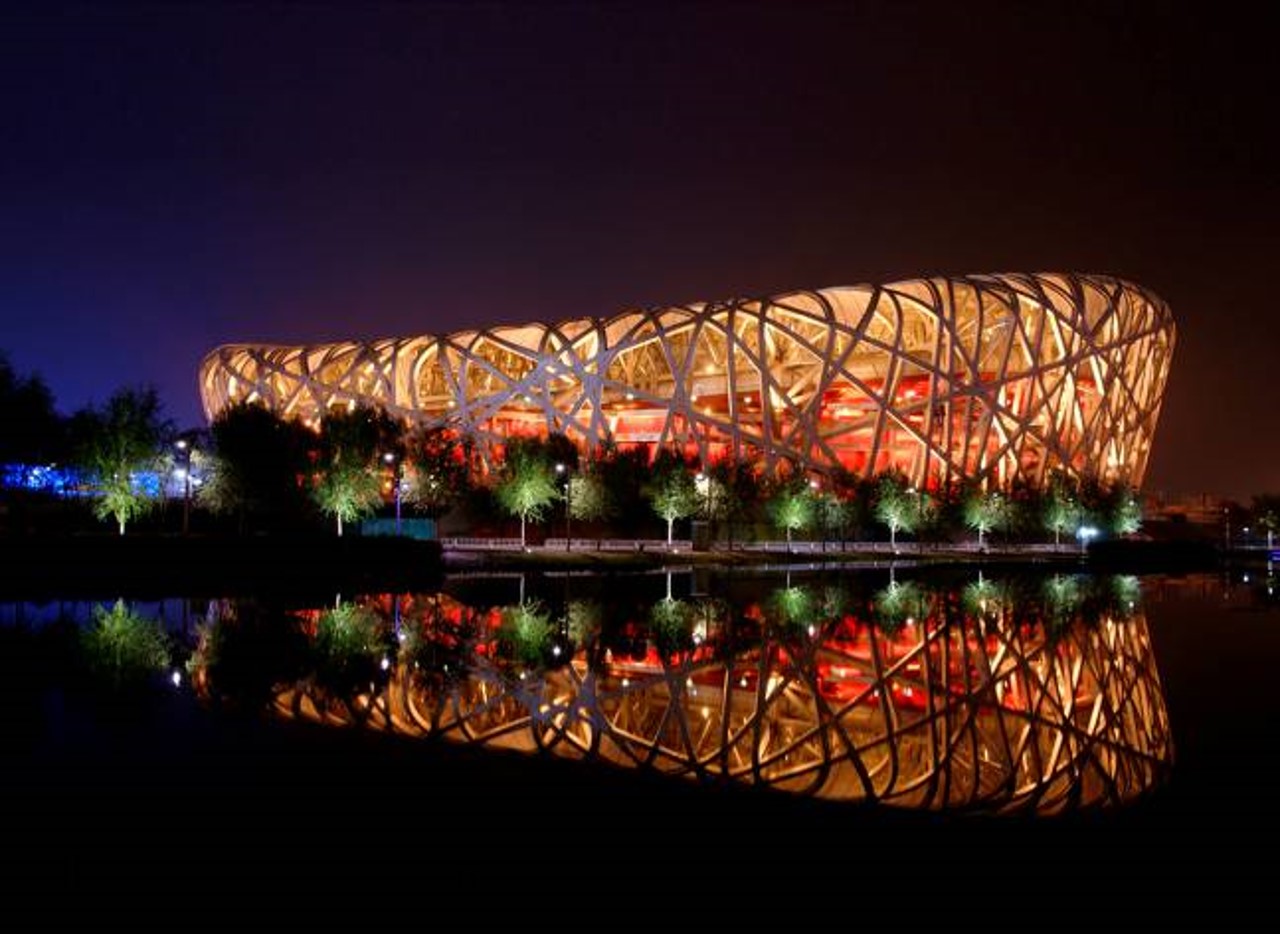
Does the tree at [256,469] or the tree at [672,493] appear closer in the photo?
the tree at [256,469]

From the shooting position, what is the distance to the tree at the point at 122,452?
117 feet

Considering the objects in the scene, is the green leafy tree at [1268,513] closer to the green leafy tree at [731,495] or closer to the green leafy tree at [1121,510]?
the green leafy tree at [1121,510]

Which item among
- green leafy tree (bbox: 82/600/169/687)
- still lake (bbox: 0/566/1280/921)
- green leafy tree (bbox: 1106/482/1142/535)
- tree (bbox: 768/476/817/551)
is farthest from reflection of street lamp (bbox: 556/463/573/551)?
green leafy tree (bbox: 1106/482/1142/535)

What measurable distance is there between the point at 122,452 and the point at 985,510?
140 feet

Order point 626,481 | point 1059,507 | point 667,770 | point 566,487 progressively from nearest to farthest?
point 667,770
point 566,487
point 626,481
point 1059,507

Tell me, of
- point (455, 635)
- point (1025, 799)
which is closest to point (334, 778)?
point (1025, 799)

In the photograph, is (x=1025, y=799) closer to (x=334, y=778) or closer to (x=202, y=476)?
(x=334, y=778)

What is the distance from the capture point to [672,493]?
165 ft

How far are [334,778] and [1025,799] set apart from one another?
14.2ft

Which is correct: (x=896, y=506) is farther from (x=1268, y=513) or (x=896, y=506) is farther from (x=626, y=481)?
(x=1268, y=513)

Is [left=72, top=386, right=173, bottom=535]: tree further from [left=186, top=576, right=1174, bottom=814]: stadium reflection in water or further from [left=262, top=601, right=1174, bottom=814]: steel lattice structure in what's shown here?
[left=262, top=601, right=1174, bottom=814]: steel lattice structure

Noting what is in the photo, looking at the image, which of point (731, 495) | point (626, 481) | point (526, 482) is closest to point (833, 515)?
point (731, 495)

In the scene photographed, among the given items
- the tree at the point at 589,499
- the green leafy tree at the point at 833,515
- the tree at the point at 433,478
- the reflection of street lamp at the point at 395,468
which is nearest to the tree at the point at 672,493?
the tree at the point at 589,499

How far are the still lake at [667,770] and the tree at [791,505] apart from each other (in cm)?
3753
